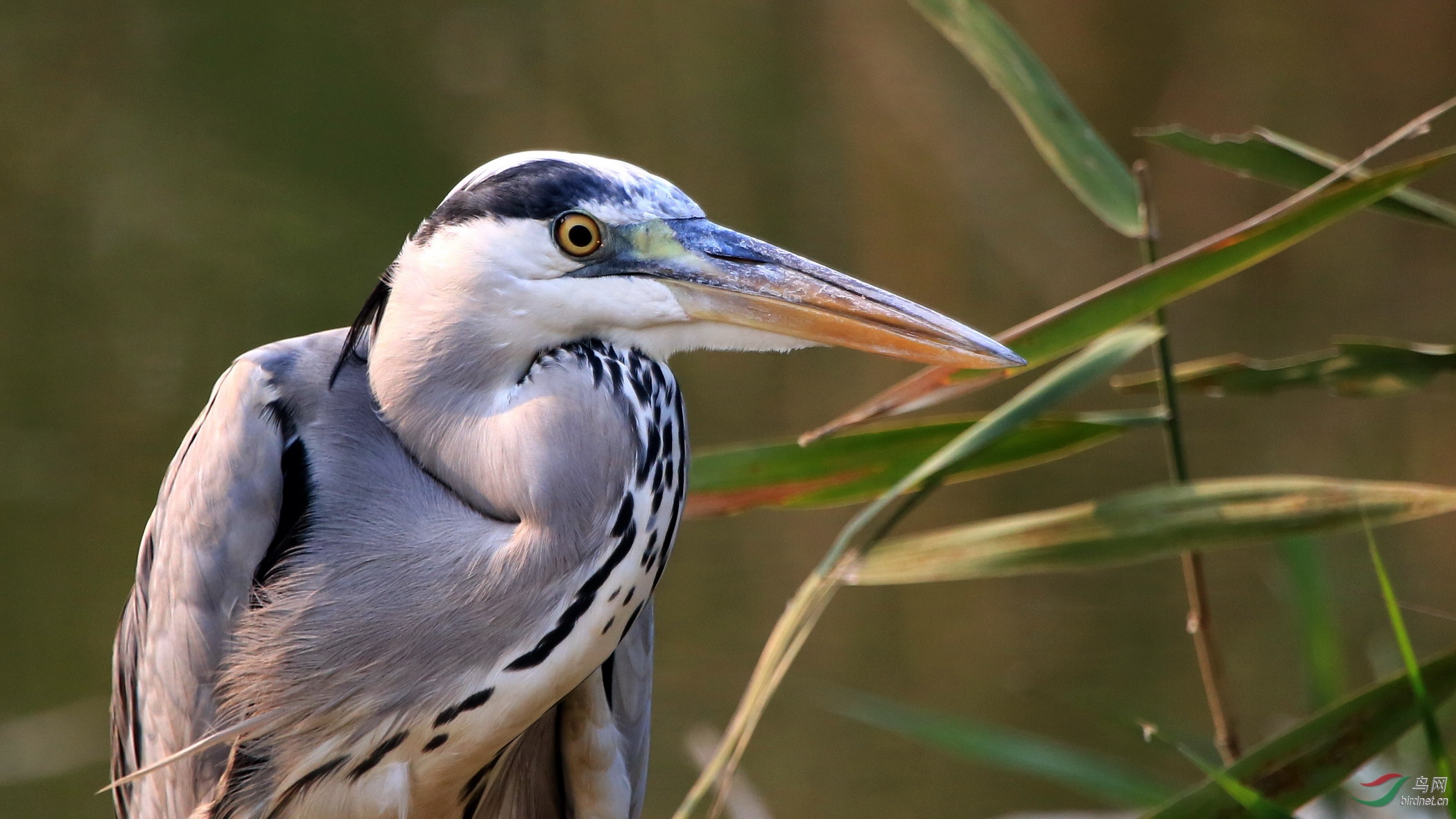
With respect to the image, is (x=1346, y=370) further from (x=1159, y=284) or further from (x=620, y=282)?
(x=620, y=282)

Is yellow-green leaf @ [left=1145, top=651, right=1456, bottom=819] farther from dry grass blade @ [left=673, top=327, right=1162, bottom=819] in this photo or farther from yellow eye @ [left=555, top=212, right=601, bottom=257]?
yellow eye @ [left=555, top=212, right=601, bottom=257]

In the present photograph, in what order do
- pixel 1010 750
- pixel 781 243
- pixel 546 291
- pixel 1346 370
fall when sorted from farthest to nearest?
pixel 781 243 < pixel 1346 370 < pixel 1010 750 < pixel 546 291

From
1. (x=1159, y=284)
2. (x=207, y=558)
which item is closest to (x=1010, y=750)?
(x=1159, y=284)

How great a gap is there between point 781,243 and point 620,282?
530cm

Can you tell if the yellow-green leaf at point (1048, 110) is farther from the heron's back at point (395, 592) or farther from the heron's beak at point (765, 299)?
the heron's back at point (395, 592)

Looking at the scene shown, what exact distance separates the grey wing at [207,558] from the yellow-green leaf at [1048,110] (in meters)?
1.16

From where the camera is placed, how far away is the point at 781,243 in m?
7.02

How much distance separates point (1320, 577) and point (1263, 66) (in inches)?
266

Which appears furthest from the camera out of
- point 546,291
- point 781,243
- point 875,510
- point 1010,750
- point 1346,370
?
point 781,243

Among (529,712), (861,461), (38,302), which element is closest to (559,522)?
(529,712)

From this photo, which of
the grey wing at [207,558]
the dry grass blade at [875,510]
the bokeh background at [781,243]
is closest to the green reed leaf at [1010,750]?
the dry grass blade at [875,510]

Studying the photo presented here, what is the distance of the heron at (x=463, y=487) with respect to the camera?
171 cm

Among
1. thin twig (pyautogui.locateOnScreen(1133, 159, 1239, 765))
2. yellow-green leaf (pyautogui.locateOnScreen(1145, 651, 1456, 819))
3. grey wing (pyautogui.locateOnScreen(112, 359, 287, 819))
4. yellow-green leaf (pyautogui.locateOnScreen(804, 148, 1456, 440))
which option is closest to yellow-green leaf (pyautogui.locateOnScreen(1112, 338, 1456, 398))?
thin twig (pyautogui.locateOnScreen(1133, 159, 1239, 765))

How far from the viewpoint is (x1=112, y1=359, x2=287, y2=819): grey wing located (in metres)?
1.90
